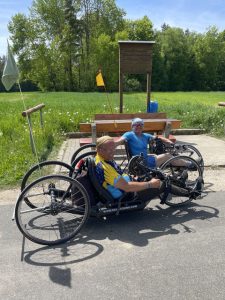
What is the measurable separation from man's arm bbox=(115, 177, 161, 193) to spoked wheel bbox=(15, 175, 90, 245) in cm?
42

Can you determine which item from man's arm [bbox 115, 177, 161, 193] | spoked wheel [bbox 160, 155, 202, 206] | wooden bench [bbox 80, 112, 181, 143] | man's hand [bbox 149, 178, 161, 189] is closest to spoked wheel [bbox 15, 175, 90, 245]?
man's arm [bbox 115, 177, 161, 193]

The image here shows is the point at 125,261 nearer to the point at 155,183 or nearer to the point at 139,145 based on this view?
the point at 155,183

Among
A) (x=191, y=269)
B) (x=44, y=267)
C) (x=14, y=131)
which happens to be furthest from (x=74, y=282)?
(x=14, y=131)

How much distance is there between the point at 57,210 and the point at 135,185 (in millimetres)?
956

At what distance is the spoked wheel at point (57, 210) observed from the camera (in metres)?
3.84

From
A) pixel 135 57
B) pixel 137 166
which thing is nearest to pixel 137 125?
pixel 137 166

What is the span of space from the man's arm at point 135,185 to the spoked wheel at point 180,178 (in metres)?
0.36

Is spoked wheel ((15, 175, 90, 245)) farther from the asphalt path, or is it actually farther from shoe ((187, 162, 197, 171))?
shoe ((187, 162, 197, 171))

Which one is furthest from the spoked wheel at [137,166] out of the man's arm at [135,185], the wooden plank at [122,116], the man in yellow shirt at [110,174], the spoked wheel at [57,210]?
the wooden plank at [122,116]

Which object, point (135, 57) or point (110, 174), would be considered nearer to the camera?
point (110, 174)

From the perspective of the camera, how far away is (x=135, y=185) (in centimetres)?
418

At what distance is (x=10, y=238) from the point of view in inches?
158

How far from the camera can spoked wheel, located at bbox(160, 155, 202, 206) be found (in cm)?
473

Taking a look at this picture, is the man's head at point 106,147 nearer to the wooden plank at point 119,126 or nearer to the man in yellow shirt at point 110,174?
the man in yellow shirt at point 110,174
